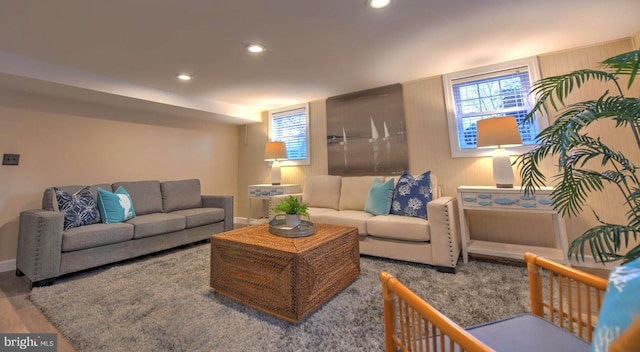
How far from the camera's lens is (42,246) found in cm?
207

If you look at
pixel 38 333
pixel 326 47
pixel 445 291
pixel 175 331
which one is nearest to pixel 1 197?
pixel 38 333

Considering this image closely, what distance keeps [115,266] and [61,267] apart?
1.35ft

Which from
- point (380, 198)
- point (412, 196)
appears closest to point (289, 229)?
point (380, 198)

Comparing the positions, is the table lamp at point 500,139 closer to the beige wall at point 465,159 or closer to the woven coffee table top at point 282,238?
the beige wall at point 465,159

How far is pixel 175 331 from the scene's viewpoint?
146 centimetres

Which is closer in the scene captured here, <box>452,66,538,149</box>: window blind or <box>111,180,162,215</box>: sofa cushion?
<box>452,66,538,149</box>: window blind

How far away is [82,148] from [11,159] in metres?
0.58

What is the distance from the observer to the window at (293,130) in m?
4.11

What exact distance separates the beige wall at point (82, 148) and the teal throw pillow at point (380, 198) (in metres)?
3.01

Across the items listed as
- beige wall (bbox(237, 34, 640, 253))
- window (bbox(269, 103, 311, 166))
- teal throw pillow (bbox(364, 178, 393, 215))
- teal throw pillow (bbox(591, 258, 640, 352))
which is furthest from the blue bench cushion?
window (bbox(269, 103, 311, 166))

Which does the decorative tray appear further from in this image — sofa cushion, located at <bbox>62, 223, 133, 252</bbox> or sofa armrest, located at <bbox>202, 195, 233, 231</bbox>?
sofa armrest, located at <bbox>202, 195, 233, 231</bbox>

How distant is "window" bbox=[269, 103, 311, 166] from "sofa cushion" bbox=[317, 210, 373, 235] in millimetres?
1419

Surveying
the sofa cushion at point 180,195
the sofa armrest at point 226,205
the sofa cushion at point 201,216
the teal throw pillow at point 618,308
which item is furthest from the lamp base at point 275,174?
the teal throw pillow at point 618,308

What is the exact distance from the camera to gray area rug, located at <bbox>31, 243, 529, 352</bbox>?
136cm
